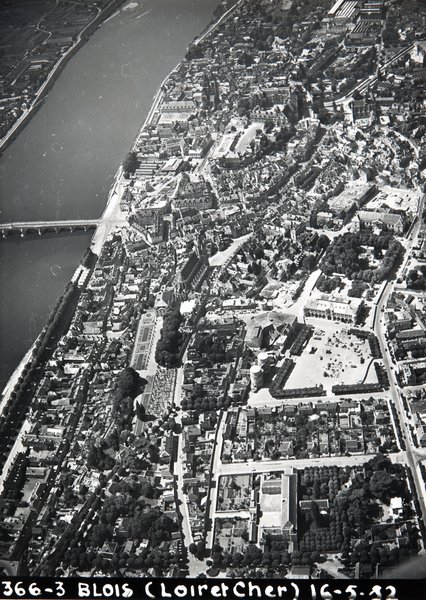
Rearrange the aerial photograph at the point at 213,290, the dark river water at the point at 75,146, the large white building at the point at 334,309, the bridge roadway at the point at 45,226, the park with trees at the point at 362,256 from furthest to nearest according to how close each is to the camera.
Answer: the bridge roadway at the point at 45,226, the dark river water at the point at 75,146, the park with trees at the point at 362,256, the large white building at the point at 334,309, the aerial photograph at the point at 213,290

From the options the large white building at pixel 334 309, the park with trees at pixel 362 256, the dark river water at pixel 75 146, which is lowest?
the park with trees at pixel 362 256

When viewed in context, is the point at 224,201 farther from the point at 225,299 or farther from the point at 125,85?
the point at 125,85

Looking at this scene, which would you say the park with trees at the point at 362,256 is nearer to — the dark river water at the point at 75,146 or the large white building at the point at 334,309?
the large white building at the point at 334,309

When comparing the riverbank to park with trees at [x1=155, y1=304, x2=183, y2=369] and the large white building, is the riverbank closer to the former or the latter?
park with trees at [x1=155, y1=304, x2=183, y2=369]

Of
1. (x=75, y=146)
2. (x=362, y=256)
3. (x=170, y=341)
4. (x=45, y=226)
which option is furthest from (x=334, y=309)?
(x=75, y=146)

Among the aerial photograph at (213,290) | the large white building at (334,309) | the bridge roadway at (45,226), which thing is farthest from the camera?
the bridge roadway at (45,226)

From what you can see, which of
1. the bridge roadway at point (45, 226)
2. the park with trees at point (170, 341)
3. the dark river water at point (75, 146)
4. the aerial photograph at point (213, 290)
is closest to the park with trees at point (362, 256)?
the aerial photograph at point (213, 290)

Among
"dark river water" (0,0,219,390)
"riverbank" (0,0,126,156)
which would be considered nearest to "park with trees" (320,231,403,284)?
"dark river water" (0,0,219,390)
